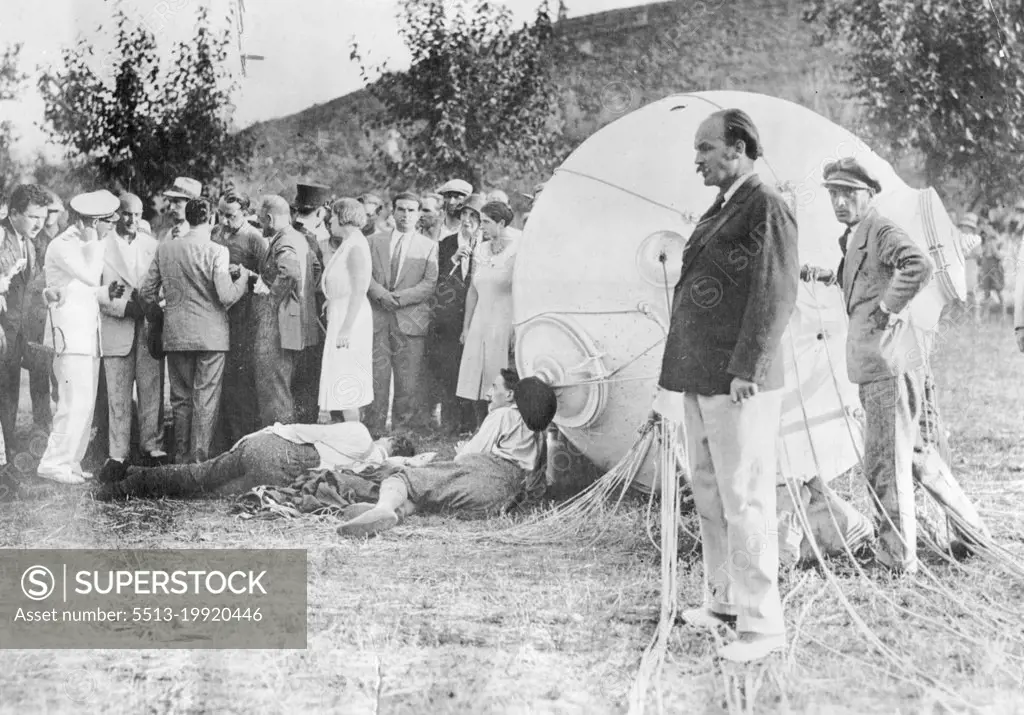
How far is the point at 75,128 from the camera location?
184 inches

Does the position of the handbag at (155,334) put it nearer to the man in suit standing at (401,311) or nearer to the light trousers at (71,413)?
the light trousers at (71,413)

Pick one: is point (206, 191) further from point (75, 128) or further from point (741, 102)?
point (741, 102)

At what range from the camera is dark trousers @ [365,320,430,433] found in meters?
5.03

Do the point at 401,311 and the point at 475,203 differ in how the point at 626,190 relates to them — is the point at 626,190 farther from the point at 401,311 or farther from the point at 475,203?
the point at 401,311

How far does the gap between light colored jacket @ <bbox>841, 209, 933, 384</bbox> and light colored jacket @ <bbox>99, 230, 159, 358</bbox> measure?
305cm

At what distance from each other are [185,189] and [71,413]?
1.09 metres

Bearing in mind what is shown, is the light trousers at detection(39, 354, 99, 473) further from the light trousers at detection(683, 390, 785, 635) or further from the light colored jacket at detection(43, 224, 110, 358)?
the light trousers at detection(683, 390, 785, 635)

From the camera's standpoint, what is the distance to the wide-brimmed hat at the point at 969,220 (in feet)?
15.7

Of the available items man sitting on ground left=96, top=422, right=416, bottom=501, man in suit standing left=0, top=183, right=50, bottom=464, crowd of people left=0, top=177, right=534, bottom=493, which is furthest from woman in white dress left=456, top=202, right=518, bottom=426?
man in suit standing left=0, top=183, right=50, bottom=464

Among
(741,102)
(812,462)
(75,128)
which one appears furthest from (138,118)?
(812,462)

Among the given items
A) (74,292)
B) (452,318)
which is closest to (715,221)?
(452,318)

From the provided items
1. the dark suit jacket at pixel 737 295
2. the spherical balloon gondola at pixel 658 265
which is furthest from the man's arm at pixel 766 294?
the spherical balloon gondola at pixel 658 265

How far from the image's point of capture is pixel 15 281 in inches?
191

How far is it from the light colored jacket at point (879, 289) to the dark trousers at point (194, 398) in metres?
2.73
